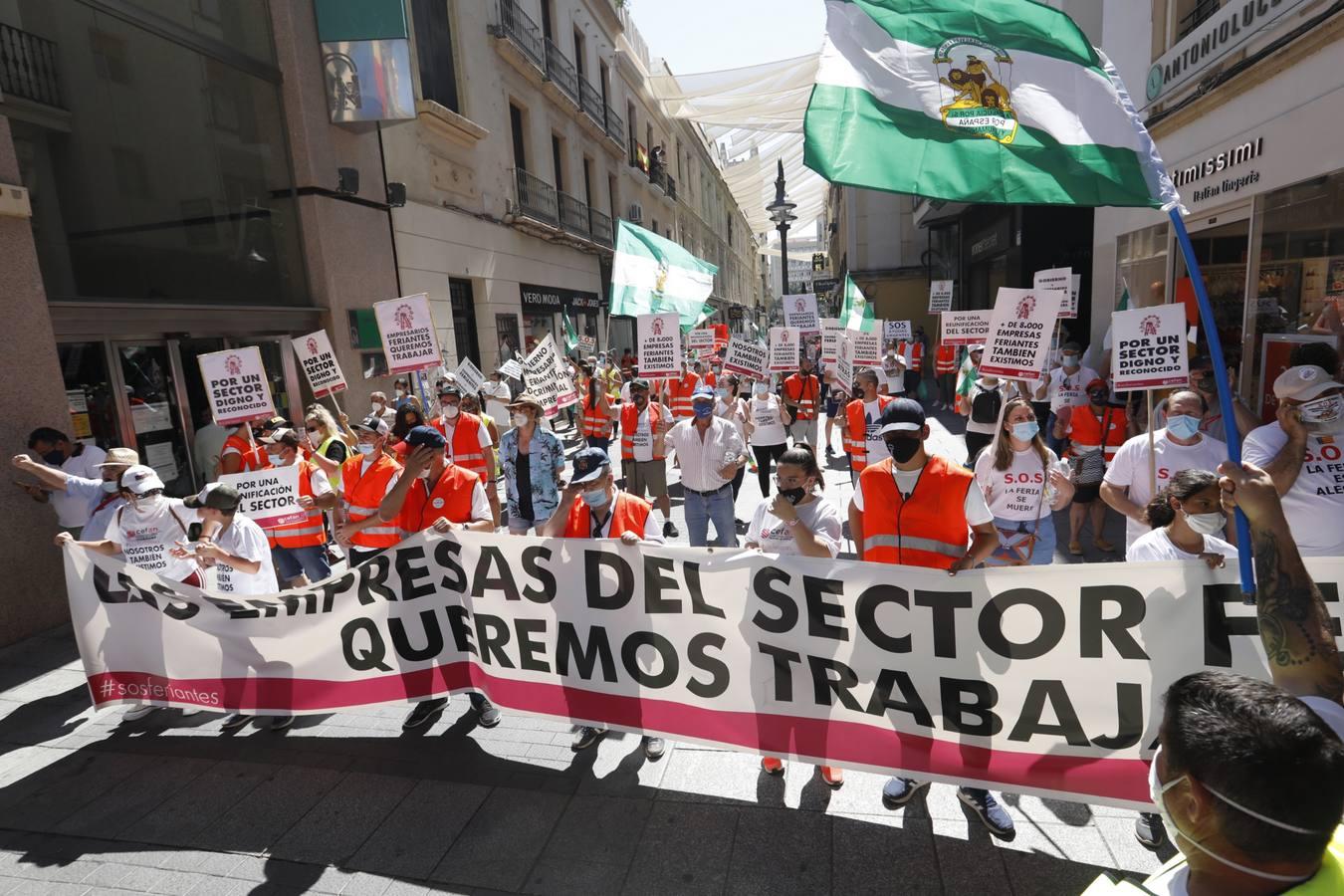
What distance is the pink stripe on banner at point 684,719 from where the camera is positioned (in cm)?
295

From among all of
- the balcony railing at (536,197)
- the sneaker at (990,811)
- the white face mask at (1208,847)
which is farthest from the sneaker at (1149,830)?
the balcony railing at (536,197)

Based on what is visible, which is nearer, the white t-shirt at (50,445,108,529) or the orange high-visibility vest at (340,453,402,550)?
the orange high-visibility vest at (340,453,402,550)

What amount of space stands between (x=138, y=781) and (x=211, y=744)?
415 millimetres

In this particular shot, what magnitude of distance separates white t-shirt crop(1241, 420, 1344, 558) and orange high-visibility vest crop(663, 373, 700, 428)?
783 centimetres

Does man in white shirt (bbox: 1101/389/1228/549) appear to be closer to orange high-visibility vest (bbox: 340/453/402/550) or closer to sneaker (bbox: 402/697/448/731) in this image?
sneaker (bbox: 402/697/448/731)

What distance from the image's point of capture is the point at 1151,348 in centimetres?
510

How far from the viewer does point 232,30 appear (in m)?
10.7

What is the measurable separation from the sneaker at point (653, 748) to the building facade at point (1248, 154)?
26.4ft

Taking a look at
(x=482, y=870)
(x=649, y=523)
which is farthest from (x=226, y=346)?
(x=482, y=870)

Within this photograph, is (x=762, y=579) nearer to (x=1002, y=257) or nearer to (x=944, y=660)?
(x=944, y=660)

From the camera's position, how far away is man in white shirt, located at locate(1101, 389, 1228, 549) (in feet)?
14.3

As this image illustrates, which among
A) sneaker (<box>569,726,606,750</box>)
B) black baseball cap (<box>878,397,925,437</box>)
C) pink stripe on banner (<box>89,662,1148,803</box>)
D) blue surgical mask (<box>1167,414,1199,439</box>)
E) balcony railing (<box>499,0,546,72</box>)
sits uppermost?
balcony railing (<box>499,0,546,72</box>)

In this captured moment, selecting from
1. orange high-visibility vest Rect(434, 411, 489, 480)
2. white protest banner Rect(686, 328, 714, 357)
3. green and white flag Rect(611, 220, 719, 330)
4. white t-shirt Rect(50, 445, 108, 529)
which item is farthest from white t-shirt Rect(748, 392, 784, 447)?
white protest banner Rect(686, 328, 714, 357)

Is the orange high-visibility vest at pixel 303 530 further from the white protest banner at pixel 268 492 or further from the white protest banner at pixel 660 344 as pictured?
the white protest banner at pixel 660 344
